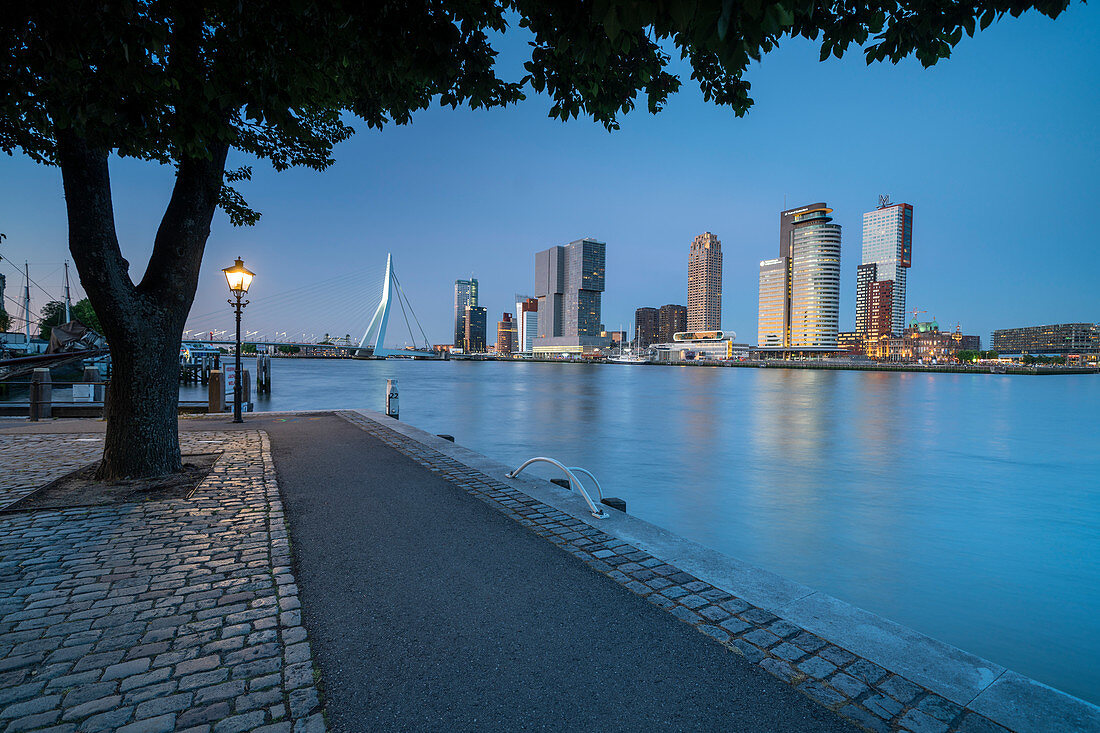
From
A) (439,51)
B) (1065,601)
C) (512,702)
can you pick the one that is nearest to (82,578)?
(512,702)

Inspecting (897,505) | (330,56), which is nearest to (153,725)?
(330,56)

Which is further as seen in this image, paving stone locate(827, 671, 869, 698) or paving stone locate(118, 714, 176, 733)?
paving stone locate(827, 671, 869, 698)

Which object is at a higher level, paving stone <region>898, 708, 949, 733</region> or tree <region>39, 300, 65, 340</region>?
tree <region>39, 300, 65, 340</region>

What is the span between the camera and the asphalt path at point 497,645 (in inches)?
112

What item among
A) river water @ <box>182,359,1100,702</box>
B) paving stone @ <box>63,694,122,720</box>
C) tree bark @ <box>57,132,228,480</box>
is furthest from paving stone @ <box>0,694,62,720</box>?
river water @ <box>182,359,1100,702</box>

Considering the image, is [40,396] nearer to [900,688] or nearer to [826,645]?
[826,645]

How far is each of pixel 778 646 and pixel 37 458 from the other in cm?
1228

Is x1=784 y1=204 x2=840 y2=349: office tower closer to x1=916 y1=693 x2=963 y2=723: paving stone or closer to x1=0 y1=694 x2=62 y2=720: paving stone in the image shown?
x1=916 y1=693 x2=963 y2=723: paving stone

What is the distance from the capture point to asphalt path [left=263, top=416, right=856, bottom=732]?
2857 mm

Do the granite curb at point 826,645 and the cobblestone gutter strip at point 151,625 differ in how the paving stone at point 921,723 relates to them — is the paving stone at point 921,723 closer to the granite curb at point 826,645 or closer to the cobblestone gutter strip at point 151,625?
the granite curb at point 826,645

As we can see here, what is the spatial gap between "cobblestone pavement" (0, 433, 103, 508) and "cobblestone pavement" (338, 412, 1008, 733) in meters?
7.28

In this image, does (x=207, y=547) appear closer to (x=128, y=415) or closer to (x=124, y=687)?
(x=124, y=687)

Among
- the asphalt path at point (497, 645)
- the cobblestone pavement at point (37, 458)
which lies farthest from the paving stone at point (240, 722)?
the cobblestone pavement at point (37, 458)

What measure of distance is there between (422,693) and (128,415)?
705 cm
